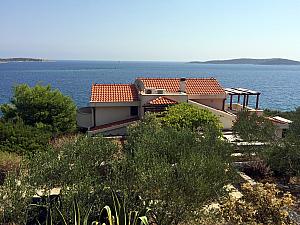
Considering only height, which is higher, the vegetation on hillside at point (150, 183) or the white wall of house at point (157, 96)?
the white wall of house at point (157, 96)

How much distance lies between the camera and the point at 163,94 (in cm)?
2833

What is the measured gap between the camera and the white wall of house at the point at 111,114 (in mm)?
29100

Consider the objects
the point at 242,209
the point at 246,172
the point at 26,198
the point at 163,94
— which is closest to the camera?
the point at 242,209

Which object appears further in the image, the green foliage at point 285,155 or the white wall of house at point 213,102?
the white wall of house at point 213,102

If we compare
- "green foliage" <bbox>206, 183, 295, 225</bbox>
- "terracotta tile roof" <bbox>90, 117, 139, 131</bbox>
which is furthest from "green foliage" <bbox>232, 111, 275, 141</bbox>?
"terracotta tile roof" <bbox>90, 117, 139, 131</bbox>

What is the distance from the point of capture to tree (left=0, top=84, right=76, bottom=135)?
27.7 meters

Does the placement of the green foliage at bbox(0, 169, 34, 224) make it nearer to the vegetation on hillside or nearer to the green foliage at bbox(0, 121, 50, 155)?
the vegetation on hillside

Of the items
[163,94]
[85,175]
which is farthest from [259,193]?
[163,94]

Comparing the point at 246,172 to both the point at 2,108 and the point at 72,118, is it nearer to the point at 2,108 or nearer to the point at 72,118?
the point at 72,118

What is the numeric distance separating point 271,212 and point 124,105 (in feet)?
68.2

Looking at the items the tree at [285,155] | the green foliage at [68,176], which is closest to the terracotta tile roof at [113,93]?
the green foliage at [68,176]

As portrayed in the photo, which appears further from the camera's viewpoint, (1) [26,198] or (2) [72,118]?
(2) [72,118]

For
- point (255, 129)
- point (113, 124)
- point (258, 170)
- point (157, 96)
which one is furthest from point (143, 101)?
point (258, 170)

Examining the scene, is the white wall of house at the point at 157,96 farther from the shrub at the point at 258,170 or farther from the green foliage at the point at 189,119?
the shrub at the point at 258,170
